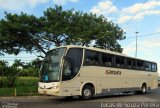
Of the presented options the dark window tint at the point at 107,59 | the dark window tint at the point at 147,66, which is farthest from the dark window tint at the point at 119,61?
the dark window tint at the point at 147,66

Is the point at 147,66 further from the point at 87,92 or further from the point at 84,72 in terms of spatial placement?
the point at 84,72

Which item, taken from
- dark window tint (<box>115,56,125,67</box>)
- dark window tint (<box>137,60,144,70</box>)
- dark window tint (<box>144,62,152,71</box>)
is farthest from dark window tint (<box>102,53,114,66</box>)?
dark window tint (<box>144,62,152,71</box>)

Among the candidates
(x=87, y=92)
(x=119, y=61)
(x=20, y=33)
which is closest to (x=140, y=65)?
(x=119, y=61)

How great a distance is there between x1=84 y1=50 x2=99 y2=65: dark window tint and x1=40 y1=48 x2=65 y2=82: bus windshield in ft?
6.06

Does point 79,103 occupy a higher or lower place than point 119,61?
lower

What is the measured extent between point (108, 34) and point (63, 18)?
5858 millimetres

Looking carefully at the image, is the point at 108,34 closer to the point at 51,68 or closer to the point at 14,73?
the point at 14,73

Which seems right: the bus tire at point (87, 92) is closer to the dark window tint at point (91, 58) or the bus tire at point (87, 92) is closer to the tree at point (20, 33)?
the dark window tint at point (91, 58)

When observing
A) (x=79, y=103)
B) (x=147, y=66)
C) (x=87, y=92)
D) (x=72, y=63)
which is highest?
(x=147, y=66)

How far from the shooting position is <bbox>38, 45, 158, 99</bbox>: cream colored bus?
66.6 feet

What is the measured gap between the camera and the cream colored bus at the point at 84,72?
20.3 m

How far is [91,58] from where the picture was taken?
22.3 meters

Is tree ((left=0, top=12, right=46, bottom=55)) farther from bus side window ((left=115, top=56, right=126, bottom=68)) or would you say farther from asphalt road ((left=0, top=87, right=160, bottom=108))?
asphalt road ((left=0, top=87, right=160, bottom=108))

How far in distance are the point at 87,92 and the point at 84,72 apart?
1308 mm
